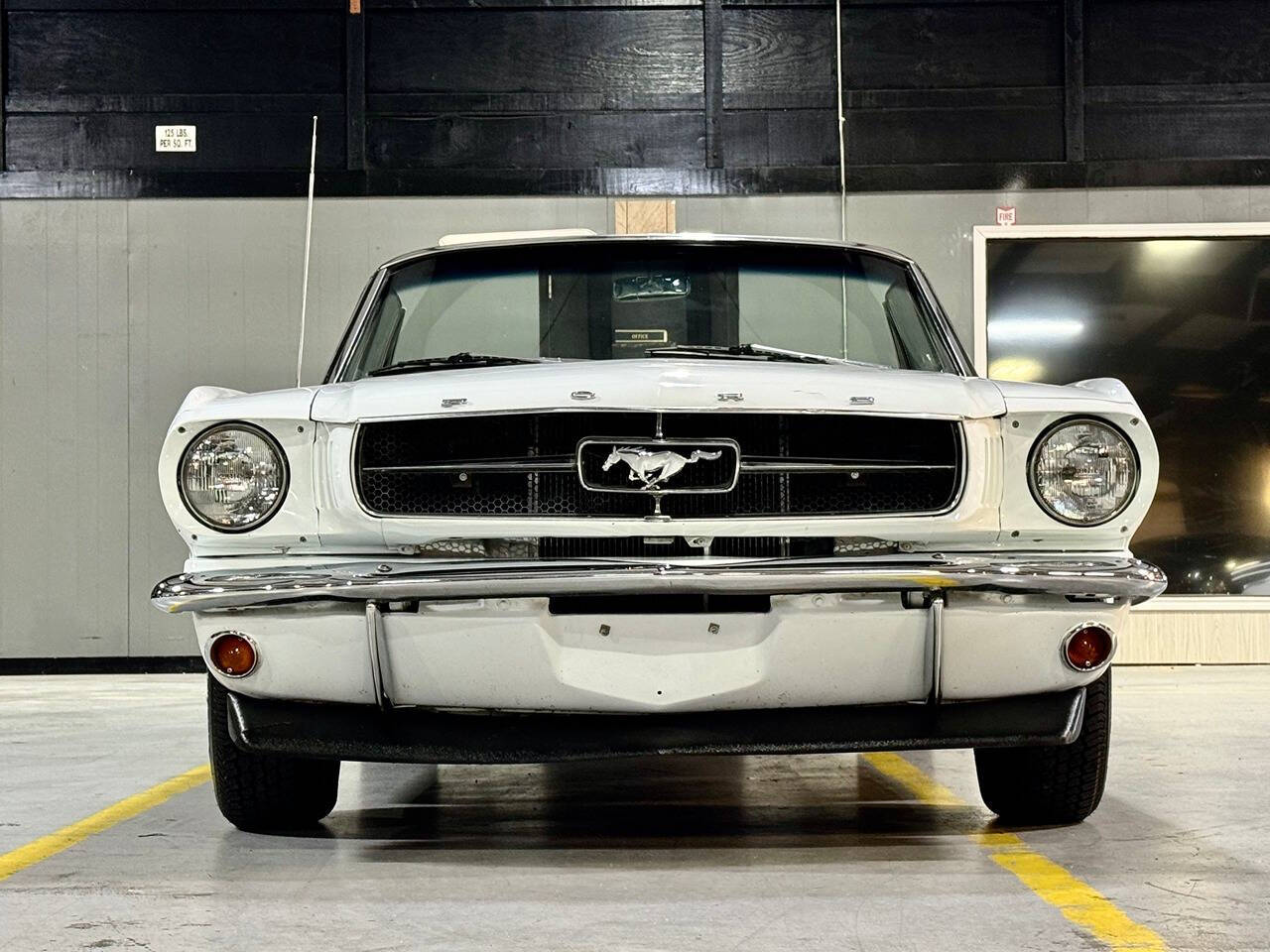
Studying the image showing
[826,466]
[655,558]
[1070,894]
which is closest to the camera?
[1070,894]

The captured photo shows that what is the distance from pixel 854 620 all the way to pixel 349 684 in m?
1.07

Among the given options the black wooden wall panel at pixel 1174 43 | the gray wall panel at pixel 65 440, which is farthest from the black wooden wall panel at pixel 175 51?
the black wooden wall panel at pixel 1174 43

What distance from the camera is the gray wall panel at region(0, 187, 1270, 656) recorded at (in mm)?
9430

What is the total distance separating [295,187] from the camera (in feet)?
31.3

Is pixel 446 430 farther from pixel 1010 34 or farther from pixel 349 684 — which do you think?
pixel 1010 34

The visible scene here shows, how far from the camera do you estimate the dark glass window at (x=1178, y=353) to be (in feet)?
30.8

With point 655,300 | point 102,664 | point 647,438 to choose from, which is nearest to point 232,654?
point 647,438

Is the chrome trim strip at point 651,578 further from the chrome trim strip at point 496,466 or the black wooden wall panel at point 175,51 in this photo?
the black wooden wall panel at point 175,51

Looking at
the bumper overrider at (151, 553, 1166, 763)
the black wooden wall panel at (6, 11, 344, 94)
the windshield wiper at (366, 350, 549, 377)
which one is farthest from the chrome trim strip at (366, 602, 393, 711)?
the black wooden wall panel at (6, 11, 344, 94)

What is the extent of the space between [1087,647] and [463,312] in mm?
2026

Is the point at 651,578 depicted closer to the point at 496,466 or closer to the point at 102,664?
the point at 496,466

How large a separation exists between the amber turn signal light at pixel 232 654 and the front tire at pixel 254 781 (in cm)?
29

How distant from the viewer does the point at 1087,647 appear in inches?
137

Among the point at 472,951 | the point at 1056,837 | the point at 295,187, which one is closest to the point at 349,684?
the point at 472,951
